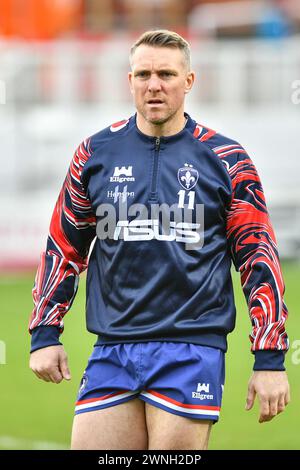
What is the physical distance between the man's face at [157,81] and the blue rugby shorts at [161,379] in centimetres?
98

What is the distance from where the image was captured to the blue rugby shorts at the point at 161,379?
4.69 m

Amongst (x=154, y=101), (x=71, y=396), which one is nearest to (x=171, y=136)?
(x=154, y=101)

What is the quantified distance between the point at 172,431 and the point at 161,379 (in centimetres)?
22

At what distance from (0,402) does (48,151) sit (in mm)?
8621

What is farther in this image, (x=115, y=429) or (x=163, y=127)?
(x=163, y=127)

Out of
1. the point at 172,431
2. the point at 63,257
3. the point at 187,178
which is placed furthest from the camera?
the point at 63,257

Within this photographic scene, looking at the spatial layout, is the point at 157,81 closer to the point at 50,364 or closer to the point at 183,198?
the point at 183,198

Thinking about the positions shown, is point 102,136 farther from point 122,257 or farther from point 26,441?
point 26,441

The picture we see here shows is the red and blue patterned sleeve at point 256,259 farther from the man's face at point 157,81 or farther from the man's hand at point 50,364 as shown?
the man's hand at point 50,364

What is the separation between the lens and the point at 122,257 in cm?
487

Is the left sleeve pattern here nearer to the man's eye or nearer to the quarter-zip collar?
the quarter-zip collar

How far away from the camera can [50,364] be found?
4.95m

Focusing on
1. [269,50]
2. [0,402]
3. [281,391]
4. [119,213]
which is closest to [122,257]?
[119,213]

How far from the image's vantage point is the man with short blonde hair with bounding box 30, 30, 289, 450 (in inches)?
186
